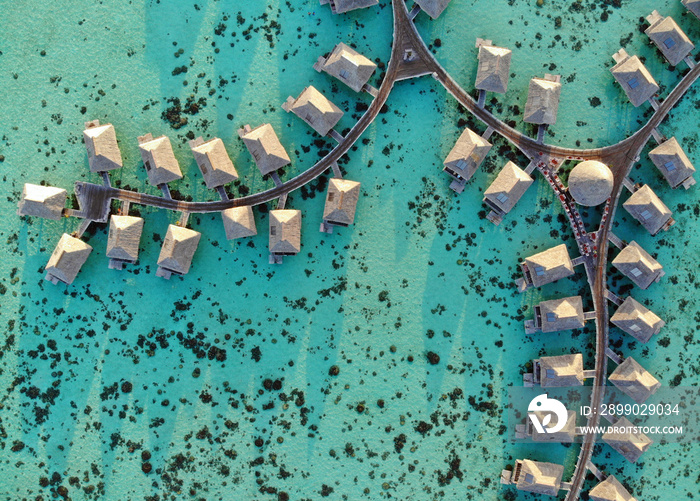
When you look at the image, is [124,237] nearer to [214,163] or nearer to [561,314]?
[214,163]

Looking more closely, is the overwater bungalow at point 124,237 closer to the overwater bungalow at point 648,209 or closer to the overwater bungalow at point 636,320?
the overwater bungalow at point 636,320

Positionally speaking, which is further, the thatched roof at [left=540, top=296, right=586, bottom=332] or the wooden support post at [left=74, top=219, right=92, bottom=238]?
the wooden support post at [left=74, top=219, right=92, bottom=238]

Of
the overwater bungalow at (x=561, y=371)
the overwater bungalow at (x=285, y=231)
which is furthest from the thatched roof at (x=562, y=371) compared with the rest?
the overwater bungalow at (x=285, y=231)

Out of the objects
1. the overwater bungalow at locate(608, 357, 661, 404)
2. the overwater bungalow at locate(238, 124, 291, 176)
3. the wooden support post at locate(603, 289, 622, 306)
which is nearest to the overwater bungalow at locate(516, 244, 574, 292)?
the wooden support post at locate(603, 289, 622, 306)

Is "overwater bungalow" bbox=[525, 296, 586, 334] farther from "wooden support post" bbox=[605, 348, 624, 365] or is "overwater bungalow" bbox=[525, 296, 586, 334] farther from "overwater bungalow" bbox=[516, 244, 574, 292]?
"wooden support post" bbox=[605, 348, 624, 365]

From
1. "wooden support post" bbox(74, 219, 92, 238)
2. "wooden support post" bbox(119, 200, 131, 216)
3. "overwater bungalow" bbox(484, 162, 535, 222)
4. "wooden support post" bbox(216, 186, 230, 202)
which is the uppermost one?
"overwater bungalow" bbox(484, 162, 535, 222)

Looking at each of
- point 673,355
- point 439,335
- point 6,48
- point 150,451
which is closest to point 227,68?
point 6,48
